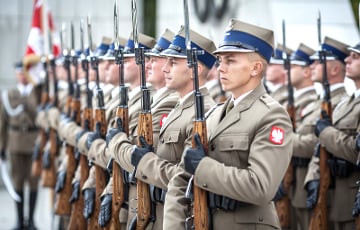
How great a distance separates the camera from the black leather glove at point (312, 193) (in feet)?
23.2

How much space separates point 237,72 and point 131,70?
2330 millimetres

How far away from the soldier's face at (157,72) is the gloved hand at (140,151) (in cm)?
90

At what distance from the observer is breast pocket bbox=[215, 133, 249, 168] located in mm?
4840

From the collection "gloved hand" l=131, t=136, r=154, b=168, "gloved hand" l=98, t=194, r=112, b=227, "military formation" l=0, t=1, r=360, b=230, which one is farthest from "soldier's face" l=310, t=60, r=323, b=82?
"gloved hand" l=131, t=136, r=154, b=168

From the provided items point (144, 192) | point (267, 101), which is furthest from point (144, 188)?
point (267, 101)

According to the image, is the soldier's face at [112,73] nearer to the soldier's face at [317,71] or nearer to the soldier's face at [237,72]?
the soldier's face at [317,71]

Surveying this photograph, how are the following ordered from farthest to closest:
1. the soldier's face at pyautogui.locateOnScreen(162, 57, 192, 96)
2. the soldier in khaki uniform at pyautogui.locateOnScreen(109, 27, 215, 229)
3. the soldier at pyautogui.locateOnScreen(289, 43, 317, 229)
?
the soldier at pyautogui.locateOnScreen(289, 43, 317, 229)
the soldier's face at pyautogui.locateOnScreen(162, 57, 192, 96)
the soldier in khaki uniform at pyautogui.locateOnScreen(109, 27, 215, 229)

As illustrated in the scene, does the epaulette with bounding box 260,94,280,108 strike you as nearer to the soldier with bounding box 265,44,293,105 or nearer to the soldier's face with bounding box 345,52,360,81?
the soldier's face with bounding box 345,52,360,81

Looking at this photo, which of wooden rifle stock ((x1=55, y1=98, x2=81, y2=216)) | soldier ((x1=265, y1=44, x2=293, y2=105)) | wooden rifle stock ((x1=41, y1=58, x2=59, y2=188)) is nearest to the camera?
wooden rifle stock ((x1=55, y1=98, x2=81, y2=216))

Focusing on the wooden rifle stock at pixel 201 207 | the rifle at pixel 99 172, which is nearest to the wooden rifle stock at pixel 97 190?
the rifle at pixel 99 172

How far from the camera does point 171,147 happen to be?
18.5 feet

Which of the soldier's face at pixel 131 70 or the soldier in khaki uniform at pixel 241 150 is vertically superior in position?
the soldier's face at pixel 131 70

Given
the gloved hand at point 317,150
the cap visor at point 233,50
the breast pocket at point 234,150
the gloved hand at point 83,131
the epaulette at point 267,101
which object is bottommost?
the gloved hand at point 317,150

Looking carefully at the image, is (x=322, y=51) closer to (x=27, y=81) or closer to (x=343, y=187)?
(x=343, y=187)
